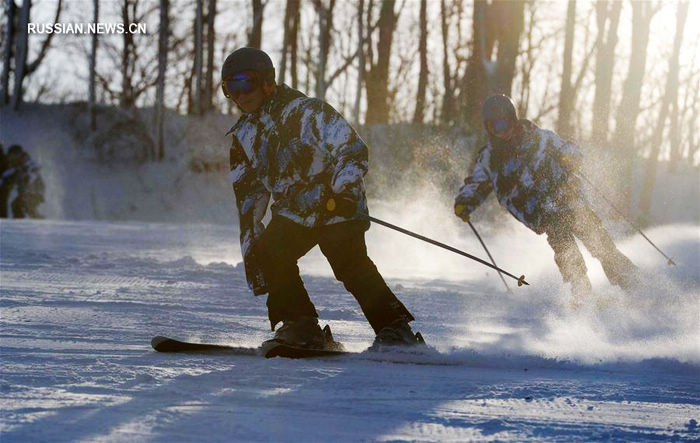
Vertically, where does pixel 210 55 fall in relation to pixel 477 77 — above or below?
above

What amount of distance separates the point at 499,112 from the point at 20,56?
75.4 ft

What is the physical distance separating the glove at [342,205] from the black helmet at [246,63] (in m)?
0.68

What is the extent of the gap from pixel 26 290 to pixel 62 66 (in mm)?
29293

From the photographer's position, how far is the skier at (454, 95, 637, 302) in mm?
6910

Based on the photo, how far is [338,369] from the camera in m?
3.89

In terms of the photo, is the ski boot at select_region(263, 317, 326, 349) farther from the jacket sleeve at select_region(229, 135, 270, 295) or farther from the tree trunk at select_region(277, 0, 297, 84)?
the tree trunk at select_region(277, 0, 297, 84)

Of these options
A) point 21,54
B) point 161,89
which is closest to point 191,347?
point 161,89

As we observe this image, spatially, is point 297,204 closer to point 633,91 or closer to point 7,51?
point 633,91

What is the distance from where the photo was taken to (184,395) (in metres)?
3.21

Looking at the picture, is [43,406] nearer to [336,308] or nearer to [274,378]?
[274,378]

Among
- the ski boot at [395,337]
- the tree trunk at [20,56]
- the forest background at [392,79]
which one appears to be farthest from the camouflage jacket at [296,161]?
the tree trunk at [20,56]

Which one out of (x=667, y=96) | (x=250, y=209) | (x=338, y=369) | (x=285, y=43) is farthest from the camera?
(x=285, y=43)

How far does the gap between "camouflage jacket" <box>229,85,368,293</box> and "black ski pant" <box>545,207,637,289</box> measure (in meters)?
3.02

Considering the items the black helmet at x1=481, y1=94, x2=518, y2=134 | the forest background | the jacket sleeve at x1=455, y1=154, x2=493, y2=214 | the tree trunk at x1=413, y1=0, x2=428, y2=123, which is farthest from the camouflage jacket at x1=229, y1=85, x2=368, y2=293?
the tree trunk at x1=413, y1=0, x2=428, y2=123
